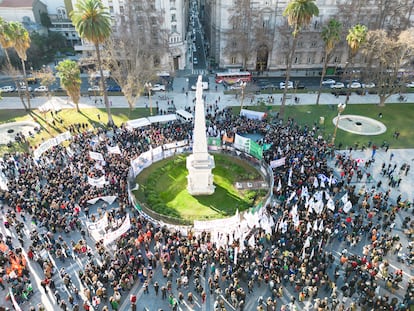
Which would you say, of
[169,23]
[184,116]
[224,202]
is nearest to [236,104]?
[184,116]

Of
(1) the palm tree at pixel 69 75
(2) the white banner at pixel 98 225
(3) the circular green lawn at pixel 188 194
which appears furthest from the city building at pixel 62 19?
(2) the white banner at pixel 98 225

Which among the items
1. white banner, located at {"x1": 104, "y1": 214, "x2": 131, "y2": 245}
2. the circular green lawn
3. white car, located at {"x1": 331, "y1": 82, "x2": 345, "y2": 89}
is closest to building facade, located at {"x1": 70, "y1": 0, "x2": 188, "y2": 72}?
white car, located at {"x1": 331, "y1": 82, "x2": 345, "y2": 89}

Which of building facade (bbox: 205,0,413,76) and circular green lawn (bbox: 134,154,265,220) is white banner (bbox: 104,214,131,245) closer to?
circular green lawn (bbox: 134,154,265,220)

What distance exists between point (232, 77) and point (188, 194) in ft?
115

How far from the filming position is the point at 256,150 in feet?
112

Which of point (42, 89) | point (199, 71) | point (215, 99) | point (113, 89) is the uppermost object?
point (199, 71)

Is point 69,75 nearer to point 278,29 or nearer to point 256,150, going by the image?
point 256,150

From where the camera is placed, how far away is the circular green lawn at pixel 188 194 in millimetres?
28703

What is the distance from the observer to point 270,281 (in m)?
21.1

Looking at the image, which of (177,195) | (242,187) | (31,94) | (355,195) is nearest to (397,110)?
(355,195)

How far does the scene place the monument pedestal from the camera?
1162 inches

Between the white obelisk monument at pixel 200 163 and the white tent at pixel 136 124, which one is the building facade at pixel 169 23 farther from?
the white obelisk monument at pixel 200 163

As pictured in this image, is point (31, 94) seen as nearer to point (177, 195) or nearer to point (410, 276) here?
point (177, 195)

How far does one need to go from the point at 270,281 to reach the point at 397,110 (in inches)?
1584
